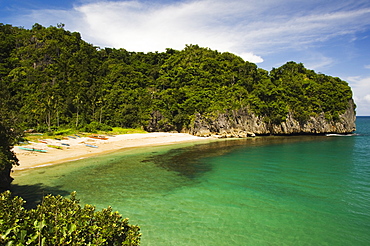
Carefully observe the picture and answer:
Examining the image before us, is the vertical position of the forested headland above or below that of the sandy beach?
above

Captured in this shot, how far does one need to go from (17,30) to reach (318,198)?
5171 inches

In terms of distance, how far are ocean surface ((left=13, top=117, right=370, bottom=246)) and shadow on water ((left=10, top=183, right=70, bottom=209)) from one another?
0.23ft

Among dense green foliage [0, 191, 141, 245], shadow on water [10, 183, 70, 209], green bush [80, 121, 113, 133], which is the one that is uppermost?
green bush [80, 121, 113, 133]

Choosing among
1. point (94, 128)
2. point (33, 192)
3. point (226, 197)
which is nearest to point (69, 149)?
point (33, 192)

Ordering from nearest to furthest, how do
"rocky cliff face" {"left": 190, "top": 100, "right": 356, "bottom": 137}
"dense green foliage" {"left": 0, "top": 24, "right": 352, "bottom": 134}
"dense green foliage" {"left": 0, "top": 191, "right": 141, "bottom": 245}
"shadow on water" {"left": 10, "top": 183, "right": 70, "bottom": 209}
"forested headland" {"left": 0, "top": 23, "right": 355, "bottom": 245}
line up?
"dense green foliage" {"left": 0, "top": 191, "right": 141, "bottom": 245}
"shadow on water" {"left": 10, "top": 183, "right": 70, "bottom": 209}
"rocky cliff face" {"left": 190, "top": 100, "right": 356, "bottom": 137}
"forested headland" {"left": 0, "top": 23, "right": 355, "bottom": 245}
"dense green foliage" {"left": 0, "top": 24, "right": 352, "bottom": 134}

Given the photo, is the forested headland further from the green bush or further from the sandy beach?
the sandy beach

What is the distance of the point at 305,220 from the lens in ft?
39.2

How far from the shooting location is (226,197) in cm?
1540

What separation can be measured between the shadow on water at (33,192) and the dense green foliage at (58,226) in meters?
9.76

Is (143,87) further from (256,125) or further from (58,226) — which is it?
(58,226)

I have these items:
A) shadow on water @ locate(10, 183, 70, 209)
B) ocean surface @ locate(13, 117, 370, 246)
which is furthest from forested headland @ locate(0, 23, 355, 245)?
shadow on water @ locate(10, 183, 70, 209)

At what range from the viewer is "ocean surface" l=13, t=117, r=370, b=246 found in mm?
10570

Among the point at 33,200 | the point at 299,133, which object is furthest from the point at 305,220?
the point at 299,133

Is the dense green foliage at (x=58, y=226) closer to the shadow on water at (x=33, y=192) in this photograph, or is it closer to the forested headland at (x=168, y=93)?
the shadow on water at (x=33, y=192)
